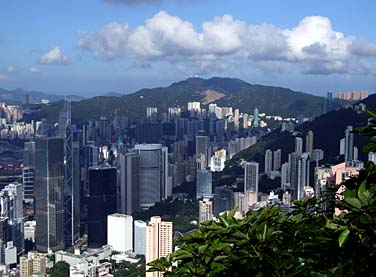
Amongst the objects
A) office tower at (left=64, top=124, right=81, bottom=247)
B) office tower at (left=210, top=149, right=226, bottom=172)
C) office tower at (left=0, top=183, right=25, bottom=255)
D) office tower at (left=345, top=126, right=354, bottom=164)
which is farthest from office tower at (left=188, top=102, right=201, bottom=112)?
office tower at (left=345, top=126, right=354, bottom=164)

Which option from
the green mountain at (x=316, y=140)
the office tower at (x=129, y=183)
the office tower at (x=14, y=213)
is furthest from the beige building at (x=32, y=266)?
the green mountain at (x=316, y=140)

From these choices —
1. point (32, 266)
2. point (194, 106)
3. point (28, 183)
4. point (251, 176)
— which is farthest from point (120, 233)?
point (194, 106)

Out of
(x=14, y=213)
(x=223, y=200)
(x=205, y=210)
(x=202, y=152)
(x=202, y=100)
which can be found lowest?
(x=14, y=213)

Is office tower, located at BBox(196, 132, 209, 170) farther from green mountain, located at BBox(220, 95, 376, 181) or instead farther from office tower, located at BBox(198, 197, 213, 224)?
office tower, located at BBox(198, 197, 213, 224)

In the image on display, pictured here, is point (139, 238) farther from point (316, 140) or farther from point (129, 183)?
point (316, 140)

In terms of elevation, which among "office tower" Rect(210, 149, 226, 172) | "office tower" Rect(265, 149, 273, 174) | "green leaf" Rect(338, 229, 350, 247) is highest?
"green leaf" Rect(338, 229, 350, 247)
